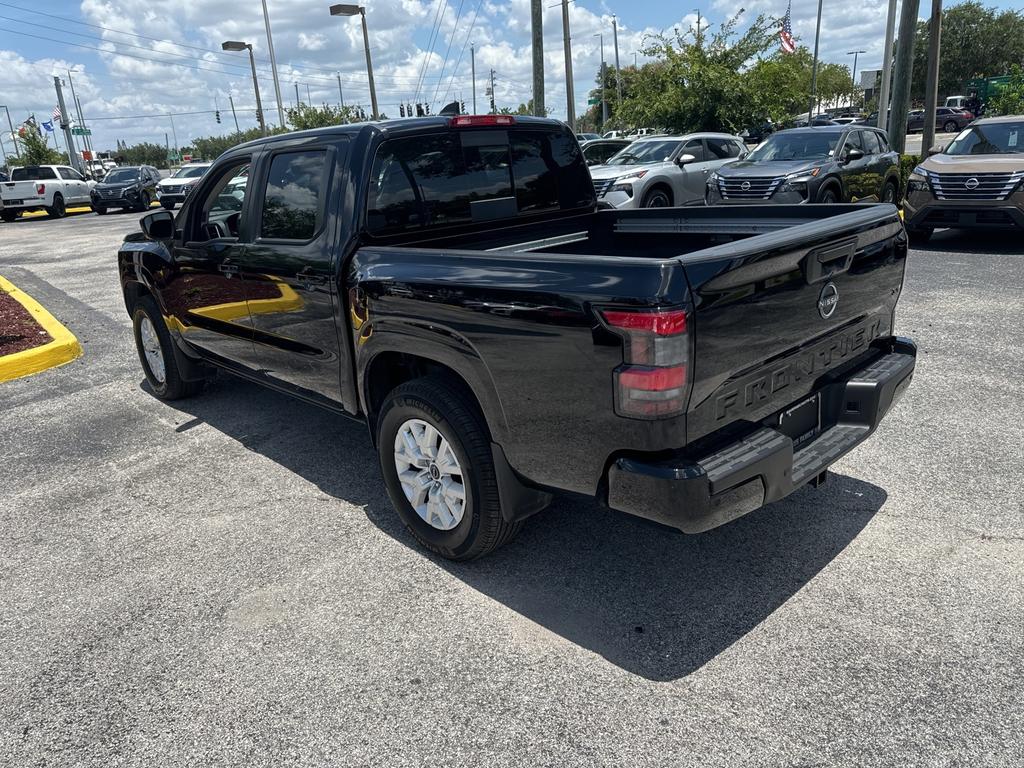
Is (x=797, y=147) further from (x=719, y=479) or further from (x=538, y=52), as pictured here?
(x=719, y=479)

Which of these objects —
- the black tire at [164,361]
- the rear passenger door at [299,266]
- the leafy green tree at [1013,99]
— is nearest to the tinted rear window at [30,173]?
the black tire at [164,361]

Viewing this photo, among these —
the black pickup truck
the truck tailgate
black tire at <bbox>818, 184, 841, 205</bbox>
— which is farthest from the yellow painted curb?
black tire at <bbox>818, 184, 841, 205</bbox>

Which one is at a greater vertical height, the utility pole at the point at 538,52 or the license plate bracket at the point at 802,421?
the utility pole at the point at 538,52

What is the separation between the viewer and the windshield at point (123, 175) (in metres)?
28.6

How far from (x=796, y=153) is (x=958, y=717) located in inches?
466

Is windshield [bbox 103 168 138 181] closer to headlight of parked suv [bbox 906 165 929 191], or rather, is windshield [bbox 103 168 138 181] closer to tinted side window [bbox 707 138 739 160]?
tinted side window [bbox 707 138 739 160]

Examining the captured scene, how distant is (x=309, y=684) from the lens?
2775 millimetres

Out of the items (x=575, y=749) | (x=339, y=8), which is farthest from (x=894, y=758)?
(x=339, y=8)

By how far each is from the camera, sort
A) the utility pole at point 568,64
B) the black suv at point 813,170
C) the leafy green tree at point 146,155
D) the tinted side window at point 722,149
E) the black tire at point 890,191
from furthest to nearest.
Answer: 1. the leafy green tree at point 146,155
2. the utility pole at point 568,64
3. the tinted side window at point 722,149
4. the black tire at point 890,191
5. the black suv at point 813,170

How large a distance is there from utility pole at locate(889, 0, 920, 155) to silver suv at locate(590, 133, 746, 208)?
120 inches

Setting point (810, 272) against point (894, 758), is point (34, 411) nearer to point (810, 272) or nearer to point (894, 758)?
point (810, 272)

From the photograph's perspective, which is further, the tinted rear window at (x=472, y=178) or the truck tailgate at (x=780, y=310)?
the tinted rear window at (x=472, y=178)

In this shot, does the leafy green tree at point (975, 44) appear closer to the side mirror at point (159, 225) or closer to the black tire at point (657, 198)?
the black tire at point (657, 198)

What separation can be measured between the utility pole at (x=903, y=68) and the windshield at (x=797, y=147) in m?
3.17
